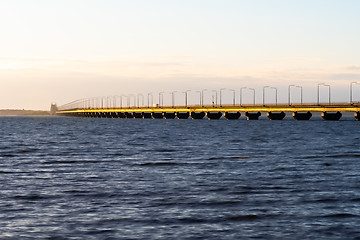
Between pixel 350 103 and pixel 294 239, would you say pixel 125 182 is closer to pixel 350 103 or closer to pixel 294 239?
pixel 294 239

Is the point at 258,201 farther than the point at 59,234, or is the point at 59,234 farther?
the point at 258,201

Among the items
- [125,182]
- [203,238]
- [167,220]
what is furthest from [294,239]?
[125,182]

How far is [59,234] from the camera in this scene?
56.9 ft

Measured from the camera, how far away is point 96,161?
42125mm

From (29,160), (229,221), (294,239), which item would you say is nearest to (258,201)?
(229,221)

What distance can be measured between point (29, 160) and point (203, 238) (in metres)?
28.8

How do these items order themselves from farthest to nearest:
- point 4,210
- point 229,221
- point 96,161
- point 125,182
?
1. point 96,161
2. point 125,182
3. point 4,210
4. point 229,221

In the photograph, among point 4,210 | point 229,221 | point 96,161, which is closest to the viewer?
point 229,221

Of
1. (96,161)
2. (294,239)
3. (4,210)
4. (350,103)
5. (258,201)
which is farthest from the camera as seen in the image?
(350,103)

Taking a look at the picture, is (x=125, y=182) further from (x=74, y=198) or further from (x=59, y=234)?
(x=59, y=234)

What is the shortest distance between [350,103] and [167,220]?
535 feet

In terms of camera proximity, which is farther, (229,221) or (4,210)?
(4,210)

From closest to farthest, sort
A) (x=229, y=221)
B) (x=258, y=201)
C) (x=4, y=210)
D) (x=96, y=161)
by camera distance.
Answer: (x=229, y=221), (x=4, y=210), (x=258, y=201), (x=96, y=161)

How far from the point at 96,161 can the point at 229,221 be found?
23940mm
